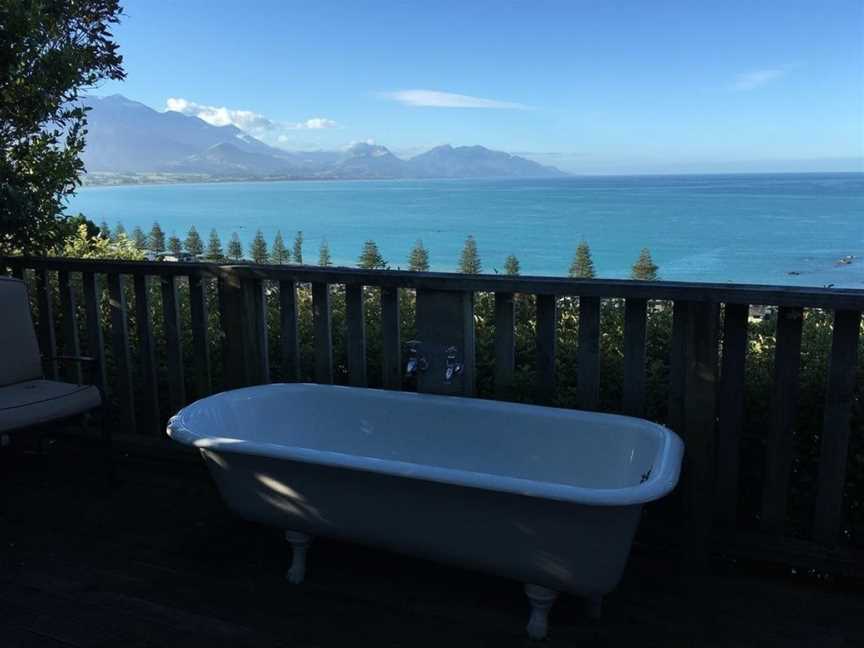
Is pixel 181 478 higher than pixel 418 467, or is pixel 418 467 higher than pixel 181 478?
pixel 418 467

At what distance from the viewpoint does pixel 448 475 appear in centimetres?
182

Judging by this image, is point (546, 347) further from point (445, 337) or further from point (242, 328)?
point (242, 328)

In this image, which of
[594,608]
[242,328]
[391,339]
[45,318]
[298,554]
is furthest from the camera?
[45,318]

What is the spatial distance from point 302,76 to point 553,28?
65.9 feet

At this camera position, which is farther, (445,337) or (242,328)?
(242,328)

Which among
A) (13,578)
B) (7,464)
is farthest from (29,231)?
(13,578)

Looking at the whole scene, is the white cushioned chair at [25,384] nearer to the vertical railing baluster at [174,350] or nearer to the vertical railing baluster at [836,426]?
the vertical railing baluster at [174,350]

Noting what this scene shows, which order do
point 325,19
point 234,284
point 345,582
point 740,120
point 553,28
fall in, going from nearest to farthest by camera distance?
1. point 345,582
2. point 234,284
3. point 325,19
4. point 553,28
5. point 740,120

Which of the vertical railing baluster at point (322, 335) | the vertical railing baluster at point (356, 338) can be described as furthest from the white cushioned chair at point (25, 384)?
the vertical railing baluster at point (356, 338)

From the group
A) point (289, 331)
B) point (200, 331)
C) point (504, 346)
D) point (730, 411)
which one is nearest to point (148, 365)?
point (200, 331)

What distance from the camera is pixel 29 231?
3383 millimetres

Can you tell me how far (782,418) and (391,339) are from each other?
1.48m

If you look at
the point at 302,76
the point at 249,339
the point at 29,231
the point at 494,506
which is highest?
the point at 302,76

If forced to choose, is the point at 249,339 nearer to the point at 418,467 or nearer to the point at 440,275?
the point at 440,275
